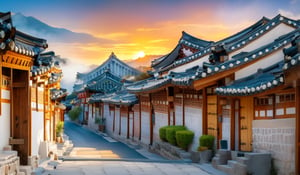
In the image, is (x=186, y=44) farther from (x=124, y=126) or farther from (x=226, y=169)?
(x=226, y=169)

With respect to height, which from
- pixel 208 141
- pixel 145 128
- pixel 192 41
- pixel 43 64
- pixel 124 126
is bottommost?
pixel 124 126

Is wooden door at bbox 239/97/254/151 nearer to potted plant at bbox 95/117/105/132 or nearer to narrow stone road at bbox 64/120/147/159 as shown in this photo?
narrow stone road at bbox 64/120/147/159

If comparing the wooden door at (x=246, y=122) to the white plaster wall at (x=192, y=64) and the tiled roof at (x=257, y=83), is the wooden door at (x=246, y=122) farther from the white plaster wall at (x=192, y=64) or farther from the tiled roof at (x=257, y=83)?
the white plaster wall at (x=192, y=64)

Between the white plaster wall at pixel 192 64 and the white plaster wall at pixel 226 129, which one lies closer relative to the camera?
the white plaster wall at pixel 226 129

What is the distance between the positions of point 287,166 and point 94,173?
5763 millimetres

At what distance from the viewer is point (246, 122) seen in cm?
1486

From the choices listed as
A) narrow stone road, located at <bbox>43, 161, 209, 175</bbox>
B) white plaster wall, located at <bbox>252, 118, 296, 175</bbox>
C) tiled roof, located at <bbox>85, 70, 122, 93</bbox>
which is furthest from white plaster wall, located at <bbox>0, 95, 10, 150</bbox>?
tiled roof, located at <bbox>85, 70, 122, 93</bbox>

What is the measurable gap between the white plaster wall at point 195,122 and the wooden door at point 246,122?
11.9 feet

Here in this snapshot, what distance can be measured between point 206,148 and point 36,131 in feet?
20.6

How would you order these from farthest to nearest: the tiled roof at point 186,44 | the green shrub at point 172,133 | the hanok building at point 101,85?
the hanok building at point 101,85 → the tiled roof at point 186,44 → the green shrub at point 172,133

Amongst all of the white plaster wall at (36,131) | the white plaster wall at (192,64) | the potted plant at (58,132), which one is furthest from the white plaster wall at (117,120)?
the white plaster wall at (36,131)

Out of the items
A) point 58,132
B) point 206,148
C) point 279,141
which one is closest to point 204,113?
point 206,148

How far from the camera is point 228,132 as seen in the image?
635 inches

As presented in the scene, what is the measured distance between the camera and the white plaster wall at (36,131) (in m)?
14.6
